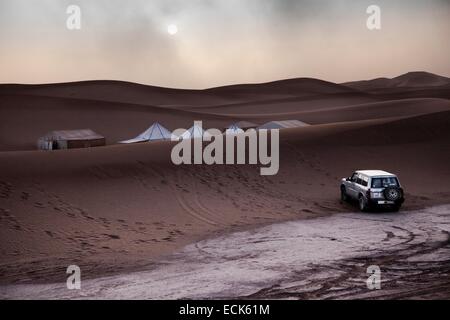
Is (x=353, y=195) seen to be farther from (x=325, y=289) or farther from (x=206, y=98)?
(x=206, y=98)

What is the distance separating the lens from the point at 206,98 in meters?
172

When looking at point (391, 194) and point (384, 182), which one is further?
point (384, 182)

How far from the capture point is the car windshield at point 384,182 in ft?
63.3

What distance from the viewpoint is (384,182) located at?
63.6ft

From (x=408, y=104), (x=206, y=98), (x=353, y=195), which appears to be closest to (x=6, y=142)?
(x=353, y=195)

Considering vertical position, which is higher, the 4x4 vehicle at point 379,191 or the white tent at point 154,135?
the white tent at point 154,135

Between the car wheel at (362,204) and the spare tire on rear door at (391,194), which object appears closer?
the spare tire on rear door at (391,194)

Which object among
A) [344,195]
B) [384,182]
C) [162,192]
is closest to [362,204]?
[384,182]

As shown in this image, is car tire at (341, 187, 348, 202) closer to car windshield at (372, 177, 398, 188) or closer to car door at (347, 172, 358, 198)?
car door at (347, 172, 358, 198)

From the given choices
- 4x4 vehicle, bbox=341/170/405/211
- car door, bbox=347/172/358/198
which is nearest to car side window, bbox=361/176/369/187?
4x4 vehicle, bbox=341/170/405/211
